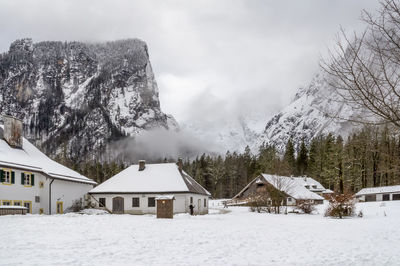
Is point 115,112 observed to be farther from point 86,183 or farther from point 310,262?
point 310,262

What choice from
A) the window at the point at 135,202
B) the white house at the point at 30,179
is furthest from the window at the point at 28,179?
the window at the point at 135,202

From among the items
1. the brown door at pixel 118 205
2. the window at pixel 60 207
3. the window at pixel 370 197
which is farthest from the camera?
the window at pixel 370 197

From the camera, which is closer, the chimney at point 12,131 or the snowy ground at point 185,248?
the snowy ground at point 185,248

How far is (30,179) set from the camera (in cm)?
2975

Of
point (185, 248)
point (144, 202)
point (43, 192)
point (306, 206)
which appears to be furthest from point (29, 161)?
point (306, 206)

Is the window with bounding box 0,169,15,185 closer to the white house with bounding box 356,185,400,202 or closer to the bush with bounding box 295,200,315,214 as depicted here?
the bush with bounding box 295,200,315,214

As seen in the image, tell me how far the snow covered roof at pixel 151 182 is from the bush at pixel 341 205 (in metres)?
13.4

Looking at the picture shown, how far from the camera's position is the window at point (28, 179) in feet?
94.9

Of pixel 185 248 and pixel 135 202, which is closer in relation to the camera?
pixel 185 248

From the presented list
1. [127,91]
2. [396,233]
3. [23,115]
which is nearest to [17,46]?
[23,115]

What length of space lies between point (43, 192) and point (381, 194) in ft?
170

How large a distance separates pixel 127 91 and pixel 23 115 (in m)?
52.8

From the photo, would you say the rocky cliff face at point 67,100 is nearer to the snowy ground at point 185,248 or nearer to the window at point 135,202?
the window at point 135,202

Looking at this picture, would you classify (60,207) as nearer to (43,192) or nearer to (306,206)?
(43,192)
